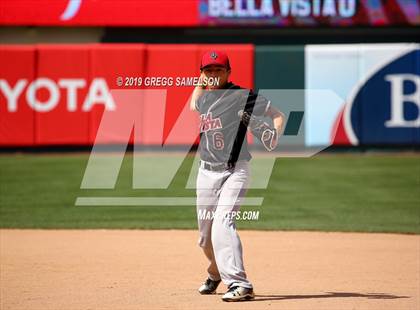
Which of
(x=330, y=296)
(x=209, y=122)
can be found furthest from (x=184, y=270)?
(x=209, y=122)

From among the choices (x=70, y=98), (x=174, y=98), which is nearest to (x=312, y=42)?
(x=174, y=98)

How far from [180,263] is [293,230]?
2927 mm

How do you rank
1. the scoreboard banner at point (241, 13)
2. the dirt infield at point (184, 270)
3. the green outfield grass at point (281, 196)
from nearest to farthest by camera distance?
the dirt infield at point (184, 270) < the green outfield grass at point (281, 196) < the scoreboard banner at point (241, 13)

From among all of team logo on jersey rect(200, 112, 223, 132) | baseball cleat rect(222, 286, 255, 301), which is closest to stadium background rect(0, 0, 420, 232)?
team logo on jersey rect(200, 112, 223, 132)

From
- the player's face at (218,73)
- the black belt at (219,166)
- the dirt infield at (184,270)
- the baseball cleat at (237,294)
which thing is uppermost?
the player's face at (218,73)

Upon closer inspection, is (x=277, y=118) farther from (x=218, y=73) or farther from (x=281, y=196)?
(x=281, y=196)

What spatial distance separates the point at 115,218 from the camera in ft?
41.7

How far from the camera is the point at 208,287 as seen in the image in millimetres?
7391

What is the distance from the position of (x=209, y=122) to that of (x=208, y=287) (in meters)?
1.40

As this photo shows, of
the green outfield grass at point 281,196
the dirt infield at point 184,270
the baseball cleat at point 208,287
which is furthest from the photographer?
the green outfield grass at point 281,196

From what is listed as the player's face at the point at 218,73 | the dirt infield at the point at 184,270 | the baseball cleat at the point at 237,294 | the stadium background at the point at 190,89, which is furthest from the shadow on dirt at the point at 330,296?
the stadium background at the point at 190,89

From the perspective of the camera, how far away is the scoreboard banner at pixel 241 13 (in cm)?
2067

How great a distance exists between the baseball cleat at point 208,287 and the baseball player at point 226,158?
0.73ft

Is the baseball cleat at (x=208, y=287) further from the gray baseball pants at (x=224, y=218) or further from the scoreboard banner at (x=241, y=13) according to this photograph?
the scoreboard banner at (x=241, y=13)
